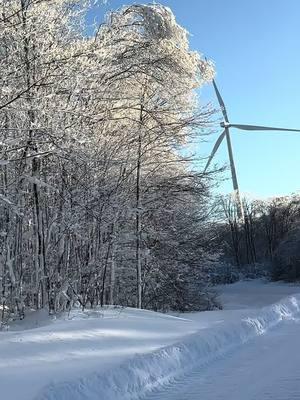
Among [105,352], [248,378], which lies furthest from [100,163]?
[248,378]

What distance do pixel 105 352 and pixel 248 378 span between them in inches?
71.0

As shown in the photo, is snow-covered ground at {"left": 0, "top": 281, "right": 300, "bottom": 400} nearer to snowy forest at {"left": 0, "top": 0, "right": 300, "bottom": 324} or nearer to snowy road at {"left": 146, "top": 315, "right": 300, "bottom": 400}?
snowy road at {"left": 146, "top": 315, "right": 300, "bottom": 400}

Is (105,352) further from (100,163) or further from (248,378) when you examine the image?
(100,163)

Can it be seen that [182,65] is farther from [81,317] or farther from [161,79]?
[81,317]

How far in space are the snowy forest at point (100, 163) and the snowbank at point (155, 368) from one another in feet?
10.7

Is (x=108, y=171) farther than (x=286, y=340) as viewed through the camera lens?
Yes

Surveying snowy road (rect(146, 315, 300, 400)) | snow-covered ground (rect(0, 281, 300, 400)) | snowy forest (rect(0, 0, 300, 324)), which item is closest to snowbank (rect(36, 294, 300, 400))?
snow-covered ground (rect(0, 281, 300, 400))

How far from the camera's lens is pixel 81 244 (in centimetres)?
1245

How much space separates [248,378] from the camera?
6402 millimetres

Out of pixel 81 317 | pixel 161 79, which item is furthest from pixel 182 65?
pixel 81 317

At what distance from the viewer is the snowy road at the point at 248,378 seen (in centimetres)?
562

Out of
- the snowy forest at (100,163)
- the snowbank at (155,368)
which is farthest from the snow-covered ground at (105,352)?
the snowy forest at (100,163)

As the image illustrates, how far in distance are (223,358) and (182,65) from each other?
9.09 meters

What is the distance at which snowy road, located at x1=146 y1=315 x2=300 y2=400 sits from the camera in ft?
18.4
